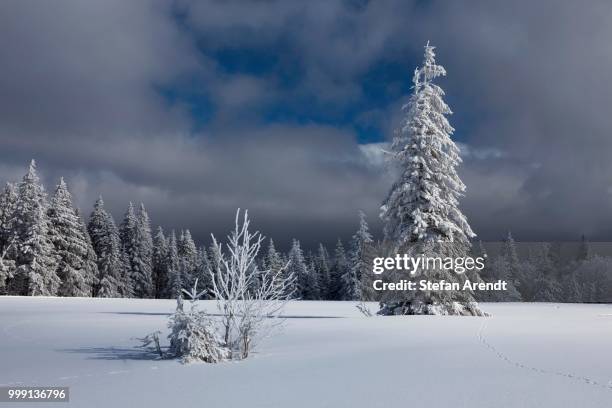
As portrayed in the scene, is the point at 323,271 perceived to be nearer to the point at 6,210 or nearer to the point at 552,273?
the point at 552,273

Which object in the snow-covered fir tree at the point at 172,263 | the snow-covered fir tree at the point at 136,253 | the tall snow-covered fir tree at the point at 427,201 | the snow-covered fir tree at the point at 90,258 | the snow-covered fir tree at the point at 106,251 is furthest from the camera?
the snow-covered fir tree at the point at 172,263

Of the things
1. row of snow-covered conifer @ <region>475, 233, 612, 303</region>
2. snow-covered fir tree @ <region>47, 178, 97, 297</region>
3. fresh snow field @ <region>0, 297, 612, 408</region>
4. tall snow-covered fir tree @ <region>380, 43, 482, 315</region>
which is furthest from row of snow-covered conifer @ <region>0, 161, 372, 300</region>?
fresh snow field @ <region>0, 297, 612, 408</region>

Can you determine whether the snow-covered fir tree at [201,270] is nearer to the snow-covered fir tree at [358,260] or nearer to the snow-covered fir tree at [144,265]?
the snow-covered fir tree at [144,265]

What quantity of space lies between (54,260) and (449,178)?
39.4 metres

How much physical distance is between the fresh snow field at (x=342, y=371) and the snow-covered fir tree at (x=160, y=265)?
5872cm

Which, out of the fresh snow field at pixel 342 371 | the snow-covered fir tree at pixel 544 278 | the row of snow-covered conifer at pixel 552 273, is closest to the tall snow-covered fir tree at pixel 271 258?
the row of snow-covered conifer at pixel 552 273

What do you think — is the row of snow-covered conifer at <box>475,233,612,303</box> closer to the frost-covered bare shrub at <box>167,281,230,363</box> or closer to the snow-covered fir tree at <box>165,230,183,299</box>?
the snow-covered fir tree at <box>165,230,183,299</box>

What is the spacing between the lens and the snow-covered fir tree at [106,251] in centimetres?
5719

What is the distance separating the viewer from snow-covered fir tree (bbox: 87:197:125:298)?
188ft

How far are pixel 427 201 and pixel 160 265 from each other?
5644 cm

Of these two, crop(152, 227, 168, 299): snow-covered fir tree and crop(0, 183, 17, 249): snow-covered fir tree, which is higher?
crop(0, 183, 17, 249): snow-covered fir tree

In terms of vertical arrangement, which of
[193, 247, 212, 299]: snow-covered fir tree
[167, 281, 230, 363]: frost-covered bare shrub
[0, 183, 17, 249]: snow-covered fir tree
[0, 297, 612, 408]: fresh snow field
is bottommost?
[0, 297, 612, 408]: fresh snow field

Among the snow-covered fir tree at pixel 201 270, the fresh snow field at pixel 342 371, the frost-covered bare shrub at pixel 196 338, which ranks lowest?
the fresh snow field at pixel 342 371

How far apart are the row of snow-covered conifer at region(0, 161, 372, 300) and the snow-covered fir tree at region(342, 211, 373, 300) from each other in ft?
0.38
